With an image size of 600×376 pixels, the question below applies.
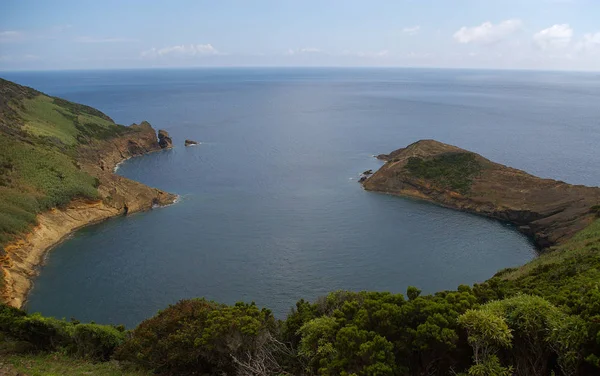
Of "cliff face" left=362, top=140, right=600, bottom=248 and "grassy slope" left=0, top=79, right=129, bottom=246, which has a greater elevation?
"grassy slope" left=0, top=79, right=129, bottom=246

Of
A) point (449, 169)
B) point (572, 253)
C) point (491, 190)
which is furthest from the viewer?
point (449, 169)

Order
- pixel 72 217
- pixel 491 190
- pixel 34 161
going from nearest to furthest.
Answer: pixel 72 217 < pixel 34 161 < pixel 491 190

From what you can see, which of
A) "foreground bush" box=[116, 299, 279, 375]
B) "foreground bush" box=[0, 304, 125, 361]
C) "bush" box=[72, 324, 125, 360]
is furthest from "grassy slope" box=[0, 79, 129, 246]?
"foreground bush" box=[116, 299, 279, 375]

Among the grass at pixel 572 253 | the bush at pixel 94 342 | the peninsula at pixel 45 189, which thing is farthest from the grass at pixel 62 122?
the grass at pixel 572 253

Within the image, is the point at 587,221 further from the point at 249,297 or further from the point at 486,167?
the point at 249,297

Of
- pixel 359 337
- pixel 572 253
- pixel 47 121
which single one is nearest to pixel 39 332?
pixel 359 337

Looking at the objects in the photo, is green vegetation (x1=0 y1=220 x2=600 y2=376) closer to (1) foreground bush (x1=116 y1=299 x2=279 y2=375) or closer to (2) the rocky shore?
(1) foreground bush (x1=116 y1=299 x2=279 y2=375)

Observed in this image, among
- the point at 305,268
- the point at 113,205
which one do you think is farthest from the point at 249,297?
the point at 113,205

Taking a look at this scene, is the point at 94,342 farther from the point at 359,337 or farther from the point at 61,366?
the point at 359,337
